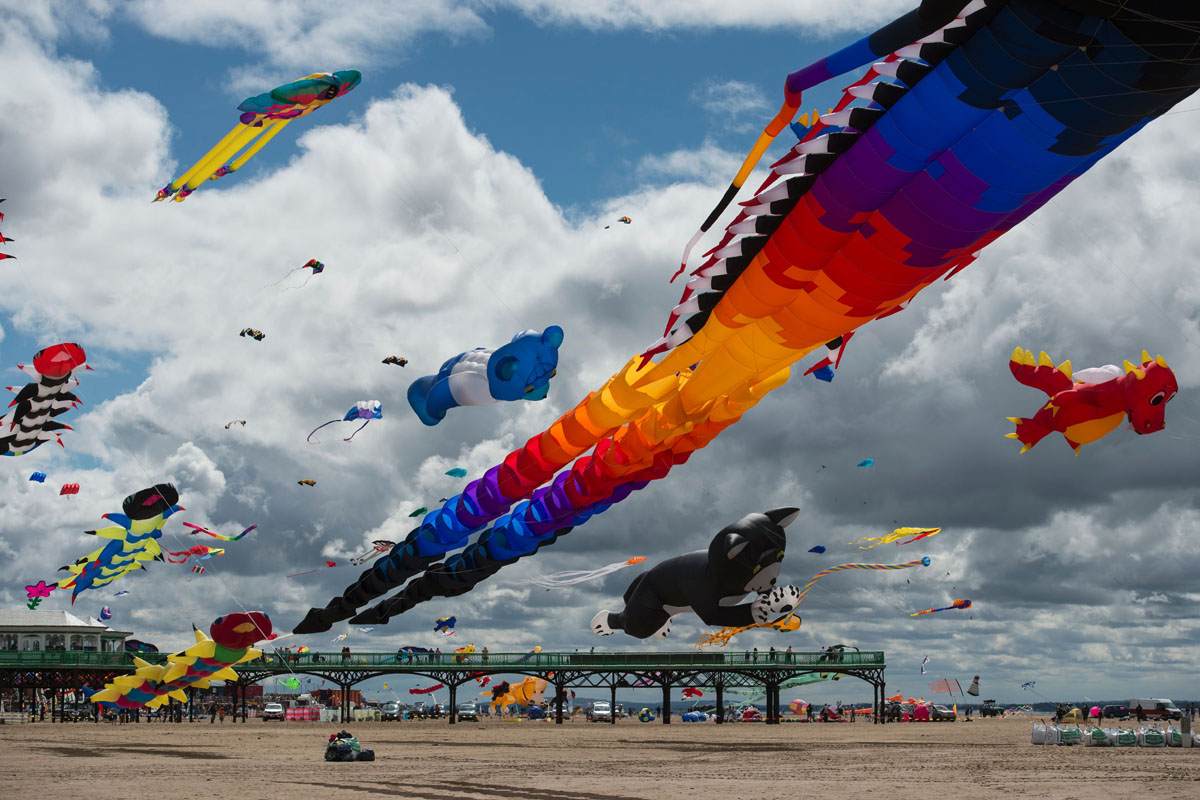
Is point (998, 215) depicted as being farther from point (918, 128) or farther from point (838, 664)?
point (838, 664)

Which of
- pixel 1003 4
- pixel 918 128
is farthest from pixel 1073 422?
pixel 1003 4

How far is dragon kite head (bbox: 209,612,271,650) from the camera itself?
29547 mm

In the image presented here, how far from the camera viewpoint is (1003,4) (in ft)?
36.8

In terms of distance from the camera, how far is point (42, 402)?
83.5 feet

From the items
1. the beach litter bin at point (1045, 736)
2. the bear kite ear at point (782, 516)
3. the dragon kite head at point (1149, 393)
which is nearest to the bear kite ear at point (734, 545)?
the bear kite ear at point (782, 516)

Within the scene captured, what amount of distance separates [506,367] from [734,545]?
6861mm

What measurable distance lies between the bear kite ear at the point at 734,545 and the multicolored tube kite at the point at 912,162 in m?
6.15

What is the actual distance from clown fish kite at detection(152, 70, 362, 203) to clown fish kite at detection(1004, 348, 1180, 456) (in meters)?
12.2

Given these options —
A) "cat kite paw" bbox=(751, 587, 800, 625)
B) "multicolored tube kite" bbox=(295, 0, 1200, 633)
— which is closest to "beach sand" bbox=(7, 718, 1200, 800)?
"cat kite paw" bbox=(751, 587, 800, 625)

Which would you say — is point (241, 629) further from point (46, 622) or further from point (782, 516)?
point (46, 622)

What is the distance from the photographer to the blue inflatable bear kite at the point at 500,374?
81.0 feet

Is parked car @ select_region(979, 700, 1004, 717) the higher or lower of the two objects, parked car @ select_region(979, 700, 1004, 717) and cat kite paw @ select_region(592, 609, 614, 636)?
the lower

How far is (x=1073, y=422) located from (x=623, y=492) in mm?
14090

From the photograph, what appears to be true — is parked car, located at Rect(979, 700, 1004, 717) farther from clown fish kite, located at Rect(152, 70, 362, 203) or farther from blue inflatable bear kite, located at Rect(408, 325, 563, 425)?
clown fish kite, located at Rect(152, 70, 362, 203)
